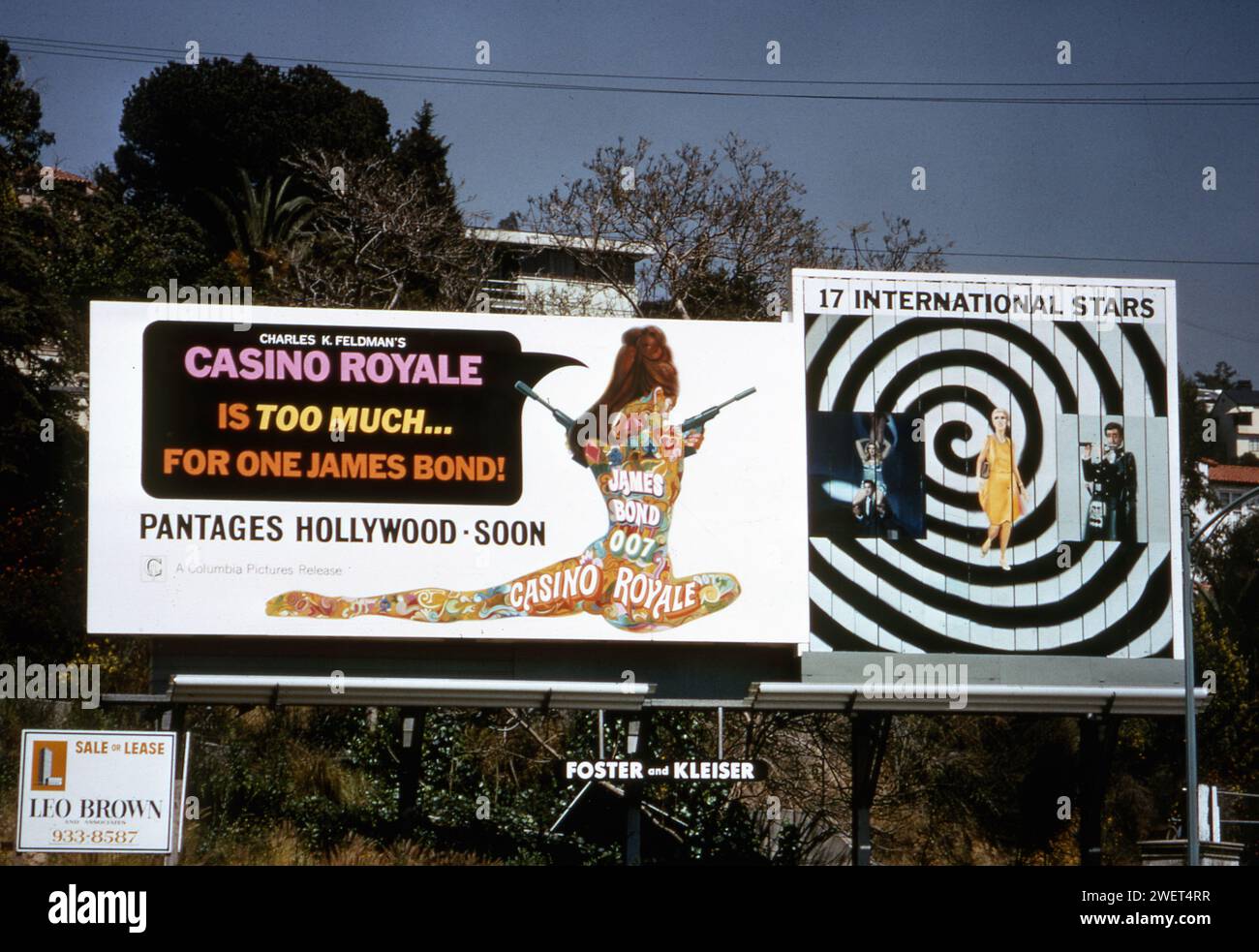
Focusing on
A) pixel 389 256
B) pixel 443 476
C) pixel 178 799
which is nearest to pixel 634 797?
pixel 443 476

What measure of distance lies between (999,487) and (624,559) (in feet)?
17.3

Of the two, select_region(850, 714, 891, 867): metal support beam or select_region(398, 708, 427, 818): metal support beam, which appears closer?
select_region(850, 714, 891, 867): metal support beam

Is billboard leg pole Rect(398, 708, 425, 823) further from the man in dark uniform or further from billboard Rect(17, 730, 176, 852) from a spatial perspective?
the man in dark uniform

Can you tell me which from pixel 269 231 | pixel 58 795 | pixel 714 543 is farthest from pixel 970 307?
pixel 269 231

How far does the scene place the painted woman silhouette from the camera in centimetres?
2012

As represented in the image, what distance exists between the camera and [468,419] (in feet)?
67.2

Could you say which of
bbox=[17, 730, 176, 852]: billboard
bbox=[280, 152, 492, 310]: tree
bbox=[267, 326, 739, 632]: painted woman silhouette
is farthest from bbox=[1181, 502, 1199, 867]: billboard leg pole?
bbox=[280, 152, 492, 310]: tree

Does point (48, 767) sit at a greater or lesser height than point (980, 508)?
lesser

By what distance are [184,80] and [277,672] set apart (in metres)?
34.7

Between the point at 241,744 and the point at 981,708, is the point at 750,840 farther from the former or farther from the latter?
the point at 241,744

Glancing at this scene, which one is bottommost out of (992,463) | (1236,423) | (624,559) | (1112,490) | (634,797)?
(634,797)

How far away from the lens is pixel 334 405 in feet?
66.5

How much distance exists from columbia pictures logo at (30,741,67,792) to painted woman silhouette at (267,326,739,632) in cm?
304

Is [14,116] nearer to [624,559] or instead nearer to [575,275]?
[575,275]
